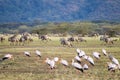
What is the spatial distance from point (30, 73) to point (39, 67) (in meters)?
2.84

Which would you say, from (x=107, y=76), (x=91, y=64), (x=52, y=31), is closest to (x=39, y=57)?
(x=91, y=64)

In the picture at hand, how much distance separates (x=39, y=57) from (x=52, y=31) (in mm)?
122555

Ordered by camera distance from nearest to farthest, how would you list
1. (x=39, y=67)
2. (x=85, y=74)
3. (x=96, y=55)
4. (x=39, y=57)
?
(x=85, y=74) → (x=39, y=67) → (x=96, y=55) → (x=39, y=57)

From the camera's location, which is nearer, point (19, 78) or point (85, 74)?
point (19, 78)

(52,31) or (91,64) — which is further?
(52,31)

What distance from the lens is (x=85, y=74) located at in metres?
22.8

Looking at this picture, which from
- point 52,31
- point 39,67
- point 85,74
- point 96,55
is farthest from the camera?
point 52,31

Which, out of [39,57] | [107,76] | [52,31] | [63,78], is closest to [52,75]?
[63,78]

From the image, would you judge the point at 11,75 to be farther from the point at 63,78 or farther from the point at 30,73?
the point at 63,78

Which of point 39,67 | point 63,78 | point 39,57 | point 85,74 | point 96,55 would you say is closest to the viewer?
point 63,78

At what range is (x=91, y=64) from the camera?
86.0ft

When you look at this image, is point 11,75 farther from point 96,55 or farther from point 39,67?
point 96,55

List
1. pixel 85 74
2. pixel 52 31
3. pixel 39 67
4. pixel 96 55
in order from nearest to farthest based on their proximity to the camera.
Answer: pixel 85 74, pixel 39 67, pixel 96 55, pixel 52 31

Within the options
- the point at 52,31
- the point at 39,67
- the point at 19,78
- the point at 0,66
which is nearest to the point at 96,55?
the point at 39,67
